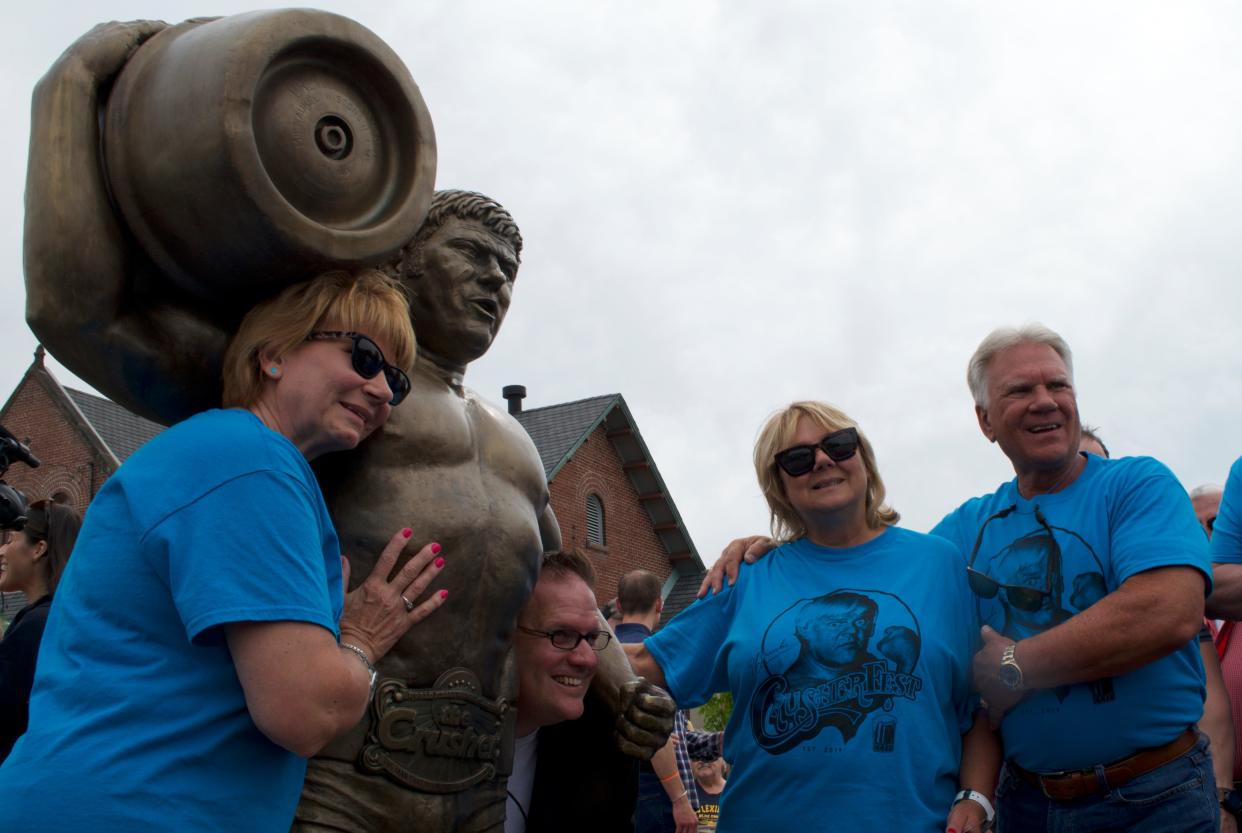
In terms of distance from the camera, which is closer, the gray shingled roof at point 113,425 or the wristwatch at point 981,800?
the wristwatch at point 981,800

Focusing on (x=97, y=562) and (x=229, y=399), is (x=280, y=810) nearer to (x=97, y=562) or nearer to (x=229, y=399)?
(x=97, y=562)

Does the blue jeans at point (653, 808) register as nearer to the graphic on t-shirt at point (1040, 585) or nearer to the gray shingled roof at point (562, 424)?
the graphic on t-shirt at point (1040, 585)

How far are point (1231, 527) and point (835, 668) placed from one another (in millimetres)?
1637

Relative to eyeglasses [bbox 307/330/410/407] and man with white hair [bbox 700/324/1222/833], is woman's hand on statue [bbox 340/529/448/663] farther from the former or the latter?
man with white hair [bbox 700/324/1222/833]

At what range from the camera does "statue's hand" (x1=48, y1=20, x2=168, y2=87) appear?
2.18 m

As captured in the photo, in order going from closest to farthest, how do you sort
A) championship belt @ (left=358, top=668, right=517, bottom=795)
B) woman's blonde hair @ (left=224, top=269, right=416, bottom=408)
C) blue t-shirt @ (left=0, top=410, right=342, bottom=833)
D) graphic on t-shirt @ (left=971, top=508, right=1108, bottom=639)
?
blue t-shirt @ (left=0, top=410, right=342, bottom=833)
woman's blonde hair @ (left=224, top=269, right=416, bottom=408)
championship belt @ (left=358, top=668, right=517, bottom=795)
graphic on t-shirt @ (left=971, top=508, right=1108, bottom=639)

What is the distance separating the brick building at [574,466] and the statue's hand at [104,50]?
17228mm

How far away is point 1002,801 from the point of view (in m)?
3.07

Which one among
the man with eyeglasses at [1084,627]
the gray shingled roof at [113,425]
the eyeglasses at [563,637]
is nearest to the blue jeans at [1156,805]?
the man with eyeglasses at [1084,627]

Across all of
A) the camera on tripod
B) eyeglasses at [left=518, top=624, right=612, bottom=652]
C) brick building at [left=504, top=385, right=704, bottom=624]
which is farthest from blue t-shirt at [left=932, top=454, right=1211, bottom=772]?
brick building at [left=504, top=385, right=704, bottom=624]

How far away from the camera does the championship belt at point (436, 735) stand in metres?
2.32

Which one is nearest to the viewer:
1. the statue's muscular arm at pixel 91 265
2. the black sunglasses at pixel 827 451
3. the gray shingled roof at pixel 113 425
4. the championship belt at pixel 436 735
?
the statue's muscular arm at pixel 91 265

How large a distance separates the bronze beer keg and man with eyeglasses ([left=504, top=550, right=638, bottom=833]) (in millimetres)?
942

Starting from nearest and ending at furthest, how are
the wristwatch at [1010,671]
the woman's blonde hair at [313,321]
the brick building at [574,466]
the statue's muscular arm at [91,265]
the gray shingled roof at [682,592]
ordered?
the woman's blonde hair at [313,321] → the statue's muscular arm at [91,265] → the wristwatch at [1010,671] → the brick building at [574,466] → the gray shingled roof at [682,592]
